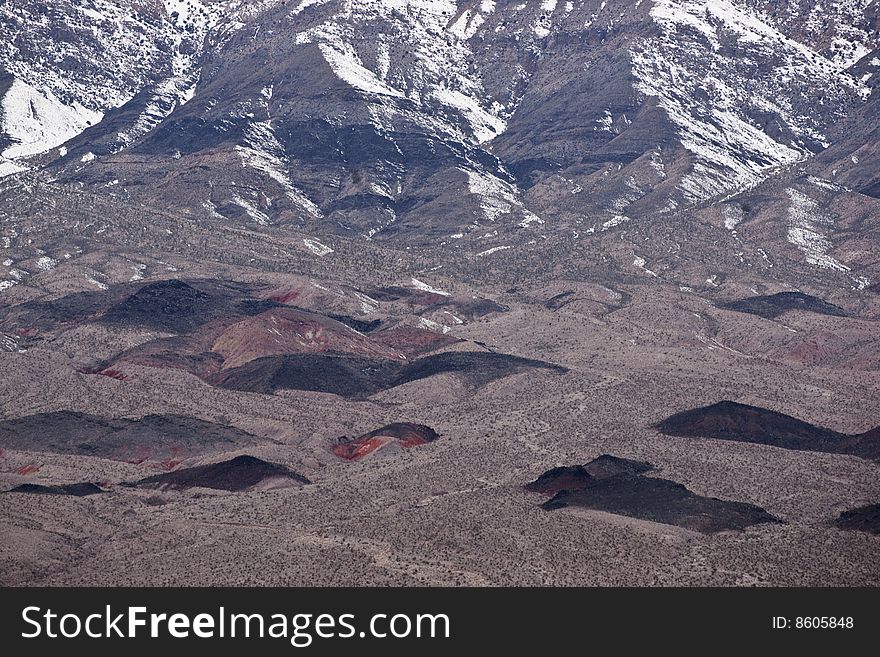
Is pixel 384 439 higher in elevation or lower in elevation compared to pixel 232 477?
higher

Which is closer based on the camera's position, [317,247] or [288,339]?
[288,339]

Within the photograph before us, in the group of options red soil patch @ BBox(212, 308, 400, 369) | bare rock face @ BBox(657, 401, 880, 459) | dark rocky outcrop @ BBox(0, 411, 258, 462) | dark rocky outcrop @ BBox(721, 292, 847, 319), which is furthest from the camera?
dark rocky outcrop @ BBox(721, 292, 847, 319)

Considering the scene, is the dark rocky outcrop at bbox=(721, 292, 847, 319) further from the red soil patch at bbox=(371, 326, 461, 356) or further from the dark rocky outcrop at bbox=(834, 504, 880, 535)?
the dark rocky outcrop at bbox=(834, 504, 880, 535)

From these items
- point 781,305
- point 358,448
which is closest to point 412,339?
point 358,448

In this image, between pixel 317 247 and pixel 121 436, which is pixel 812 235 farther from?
pixel 121 436

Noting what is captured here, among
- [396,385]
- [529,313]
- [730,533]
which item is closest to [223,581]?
[730,533]

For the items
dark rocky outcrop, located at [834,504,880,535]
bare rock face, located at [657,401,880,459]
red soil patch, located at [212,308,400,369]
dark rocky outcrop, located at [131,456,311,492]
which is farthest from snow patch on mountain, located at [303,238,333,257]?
dark rocky outcrop, located at [834,504,880,535]
